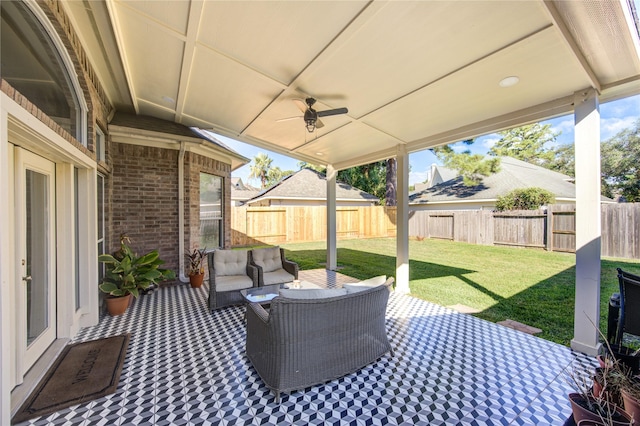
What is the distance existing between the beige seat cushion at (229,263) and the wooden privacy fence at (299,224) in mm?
7294

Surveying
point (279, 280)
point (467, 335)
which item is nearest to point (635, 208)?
point (467, 335)

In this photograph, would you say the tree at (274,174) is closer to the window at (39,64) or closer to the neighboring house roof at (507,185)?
the neighboring house roof at (507,185)

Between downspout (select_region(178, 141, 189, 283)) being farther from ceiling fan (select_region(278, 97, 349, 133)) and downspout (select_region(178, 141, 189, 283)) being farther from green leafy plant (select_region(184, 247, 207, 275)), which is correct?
ceiling fan (select_region(278, 97, 349, 133))

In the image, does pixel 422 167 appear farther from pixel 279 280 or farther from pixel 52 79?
pixel 52 79

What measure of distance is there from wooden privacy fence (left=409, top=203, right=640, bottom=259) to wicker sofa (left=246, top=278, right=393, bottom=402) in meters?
8.98

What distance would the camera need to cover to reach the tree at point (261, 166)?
30984 mm

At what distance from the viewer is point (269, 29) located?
101 inches

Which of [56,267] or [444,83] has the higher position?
[444,83]

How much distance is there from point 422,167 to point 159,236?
21.5m

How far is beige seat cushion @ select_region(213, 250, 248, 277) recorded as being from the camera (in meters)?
4.70

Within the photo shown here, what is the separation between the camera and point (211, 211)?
21.9ft

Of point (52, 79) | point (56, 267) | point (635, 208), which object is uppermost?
point (52, 79)

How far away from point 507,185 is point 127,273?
1505 centimetres

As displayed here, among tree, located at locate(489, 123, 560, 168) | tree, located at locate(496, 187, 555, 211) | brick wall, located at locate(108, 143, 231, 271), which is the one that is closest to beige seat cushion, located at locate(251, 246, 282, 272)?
brick wall, located at locate(108, 143, 231, 271)
